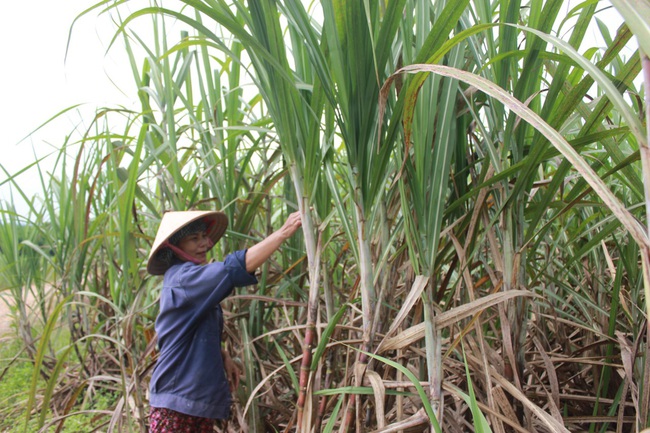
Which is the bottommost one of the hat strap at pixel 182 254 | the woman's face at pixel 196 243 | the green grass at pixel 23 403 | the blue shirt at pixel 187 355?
the green grass at pixel 23 403

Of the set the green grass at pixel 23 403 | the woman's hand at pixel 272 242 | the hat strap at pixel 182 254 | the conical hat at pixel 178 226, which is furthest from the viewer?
the green grass at pixel 23 403

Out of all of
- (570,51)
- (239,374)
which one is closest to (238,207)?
(239,374)

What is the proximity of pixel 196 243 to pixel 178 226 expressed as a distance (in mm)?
154

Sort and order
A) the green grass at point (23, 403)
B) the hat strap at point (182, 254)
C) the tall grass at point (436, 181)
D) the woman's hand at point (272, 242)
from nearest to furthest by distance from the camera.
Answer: the tall grass at point (436, 181) → the woman's hand at point (272, 242) → the hat strap at point (182, 254) → the green grass at point (23, 403)

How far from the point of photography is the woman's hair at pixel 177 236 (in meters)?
1.49

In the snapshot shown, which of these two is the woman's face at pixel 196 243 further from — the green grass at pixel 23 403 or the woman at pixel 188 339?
the green grass at pixel 23 403

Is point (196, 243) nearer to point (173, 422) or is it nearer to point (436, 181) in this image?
point (173, 422)

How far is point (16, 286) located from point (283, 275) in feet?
5.52

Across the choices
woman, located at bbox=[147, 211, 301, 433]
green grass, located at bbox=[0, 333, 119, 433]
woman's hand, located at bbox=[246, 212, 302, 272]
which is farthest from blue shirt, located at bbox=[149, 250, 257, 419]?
green grass, located at bbox=[0, 333, 119, 433]

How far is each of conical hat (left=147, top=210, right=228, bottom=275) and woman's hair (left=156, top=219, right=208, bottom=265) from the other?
0.04 feet

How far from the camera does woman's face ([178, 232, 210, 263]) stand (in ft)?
4.92

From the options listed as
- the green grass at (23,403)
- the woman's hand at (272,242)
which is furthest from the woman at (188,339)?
the green grass at (23,403)

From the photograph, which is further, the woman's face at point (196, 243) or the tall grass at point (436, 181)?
the woman's face at point (196, 243)

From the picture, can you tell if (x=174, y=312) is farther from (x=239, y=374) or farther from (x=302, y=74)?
(x=302, y=74)
